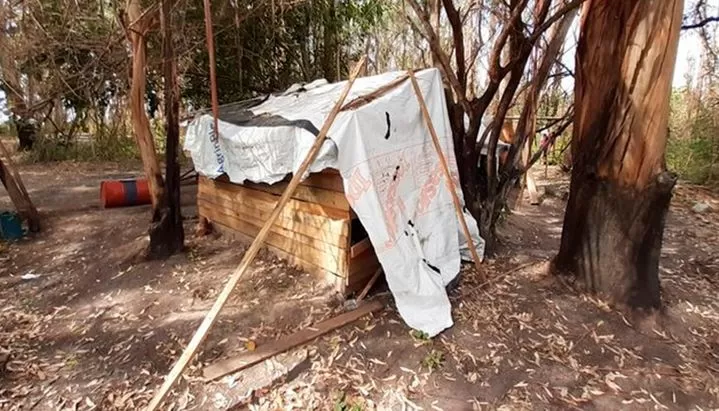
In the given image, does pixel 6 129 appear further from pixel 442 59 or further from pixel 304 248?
pixel 442 59

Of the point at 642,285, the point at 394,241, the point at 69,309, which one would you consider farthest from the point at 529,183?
the point at 69,309

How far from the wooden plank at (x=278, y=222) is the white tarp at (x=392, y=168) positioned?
392 millimetres

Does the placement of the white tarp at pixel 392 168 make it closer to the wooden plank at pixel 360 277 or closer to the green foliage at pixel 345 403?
the wooden plank at pixel 360 277

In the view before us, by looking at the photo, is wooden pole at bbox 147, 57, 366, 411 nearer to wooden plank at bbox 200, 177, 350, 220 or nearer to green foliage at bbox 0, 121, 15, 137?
wooden plank at bbox 200, 177, 350, 220

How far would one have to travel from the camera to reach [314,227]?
11.1 ft

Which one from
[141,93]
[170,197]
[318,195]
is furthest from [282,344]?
[141,93]

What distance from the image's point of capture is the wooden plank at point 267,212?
3.14 m

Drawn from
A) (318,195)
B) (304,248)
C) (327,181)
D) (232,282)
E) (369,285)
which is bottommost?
(369,285)

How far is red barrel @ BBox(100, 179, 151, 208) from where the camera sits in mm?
5691

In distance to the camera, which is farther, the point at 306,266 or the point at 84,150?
the point at 84,150

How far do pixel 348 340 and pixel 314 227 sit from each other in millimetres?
1000

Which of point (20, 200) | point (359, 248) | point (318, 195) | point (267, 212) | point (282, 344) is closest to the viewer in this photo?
point (282, 344)

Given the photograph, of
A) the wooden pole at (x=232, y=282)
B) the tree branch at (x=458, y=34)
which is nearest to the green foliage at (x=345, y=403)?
the wooden pole at (x=232, y=282)

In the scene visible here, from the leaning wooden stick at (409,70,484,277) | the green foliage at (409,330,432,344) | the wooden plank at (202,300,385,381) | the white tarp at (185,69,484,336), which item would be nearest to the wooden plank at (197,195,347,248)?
the white tarp at (185,69,484,336)
